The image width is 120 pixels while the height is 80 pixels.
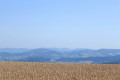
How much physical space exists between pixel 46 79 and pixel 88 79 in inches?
Answer: 118

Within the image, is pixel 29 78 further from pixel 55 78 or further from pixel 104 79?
pixel 104 79

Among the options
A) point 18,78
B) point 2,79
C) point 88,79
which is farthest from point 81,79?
point 2,79

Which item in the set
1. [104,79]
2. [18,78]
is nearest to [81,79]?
[104,79]

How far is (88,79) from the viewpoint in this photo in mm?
15570

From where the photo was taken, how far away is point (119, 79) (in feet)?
52.4

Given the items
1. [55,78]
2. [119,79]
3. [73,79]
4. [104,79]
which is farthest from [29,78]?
[119,79]

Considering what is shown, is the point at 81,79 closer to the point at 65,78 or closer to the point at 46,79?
the point at 65,78

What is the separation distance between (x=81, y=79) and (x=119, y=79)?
2.87 meters

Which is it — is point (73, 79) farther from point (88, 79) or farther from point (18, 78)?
point (18, 78)

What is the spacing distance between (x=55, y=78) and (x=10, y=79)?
3173 mm

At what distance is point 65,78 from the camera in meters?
15.9

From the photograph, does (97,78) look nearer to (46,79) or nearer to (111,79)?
(111,79)

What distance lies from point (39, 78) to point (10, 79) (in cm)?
203

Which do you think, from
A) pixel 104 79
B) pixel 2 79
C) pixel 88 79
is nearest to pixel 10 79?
pixel 2 79
